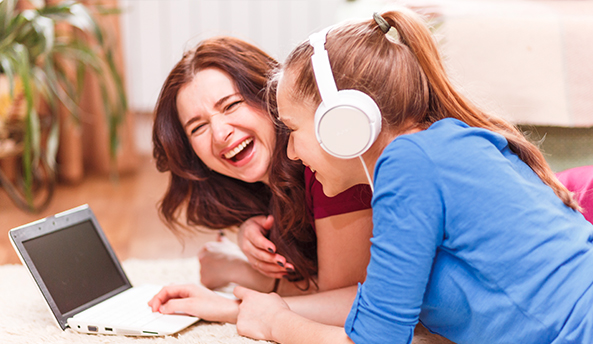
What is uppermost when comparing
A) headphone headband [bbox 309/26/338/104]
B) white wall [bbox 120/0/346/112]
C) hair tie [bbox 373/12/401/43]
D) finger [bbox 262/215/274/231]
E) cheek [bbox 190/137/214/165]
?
white wall [bbox 120/0/346/112]

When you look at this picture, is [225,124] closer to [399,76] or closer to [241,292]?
[241,292]

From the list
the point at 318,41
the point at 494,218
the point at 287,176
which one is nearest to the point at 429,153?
the point at 494,218

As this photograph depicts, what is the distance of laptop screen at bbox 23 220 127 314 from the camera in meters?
1.02

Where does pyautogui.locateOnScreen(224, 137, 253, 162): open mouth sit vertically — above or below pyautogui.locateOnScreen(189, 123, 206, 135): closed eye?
below

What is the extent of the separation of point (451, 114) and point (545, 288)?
0.27m

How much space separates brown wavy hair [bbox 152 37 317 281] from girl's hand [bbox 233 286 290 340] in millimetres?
161

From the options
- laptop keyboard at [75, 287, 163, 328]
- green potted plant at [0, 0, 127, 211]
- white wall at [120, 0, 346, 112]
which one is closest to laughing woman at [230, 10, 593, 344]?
laptop keyboard at [75, 287, 163, 328]

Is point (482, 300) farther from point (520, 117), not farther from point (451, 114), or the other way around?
point (520, 117)

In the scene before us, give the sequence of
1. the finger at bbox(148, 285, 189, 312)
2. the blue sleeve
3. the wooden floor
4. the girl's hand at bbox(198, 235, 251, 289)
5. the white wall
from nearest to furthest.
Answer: the blue sleeve → the finger at bbox(148, 285, 189, 312) → the girl's hand at bbox(198, 235, 251, 289) → the wooden floor → the white wall

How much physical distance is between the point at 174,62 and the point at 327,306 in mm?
1782

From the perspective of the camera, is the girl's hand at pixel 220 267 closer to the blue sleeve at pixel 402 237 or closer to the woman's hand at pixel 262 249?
the woman's hand at pixel 262 249

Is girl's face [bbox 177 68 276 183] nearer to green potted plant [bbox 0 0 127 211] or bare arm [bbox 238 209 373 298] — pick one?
bare arm [bbox 238 209 373 298]

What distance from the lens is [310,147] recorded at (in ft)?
2.53

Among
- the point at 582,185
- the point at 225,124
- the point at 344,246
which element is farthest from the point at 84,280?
the point at 582,185
